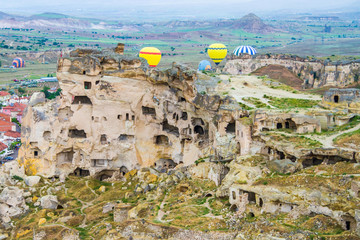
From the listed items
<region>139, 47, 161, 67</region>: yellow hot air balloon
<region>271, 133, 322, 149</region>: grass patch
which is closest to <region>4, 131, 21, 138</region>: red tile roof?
<region>139, 47, 161, 67</region>: yellow hot air balloon

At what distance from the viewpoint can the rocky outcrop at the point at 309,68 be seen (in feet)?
232

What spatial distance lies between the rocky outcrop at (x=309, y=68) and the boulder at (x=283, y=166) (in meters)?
41.8

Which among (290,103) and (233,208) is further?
(290,103)

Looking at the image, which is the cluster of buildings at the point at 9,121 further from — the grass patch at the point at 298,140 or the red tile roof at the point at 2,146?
the grass patch at the point at 298,140

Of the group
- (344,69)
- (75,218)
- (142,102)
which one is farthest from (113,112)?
(344,69)

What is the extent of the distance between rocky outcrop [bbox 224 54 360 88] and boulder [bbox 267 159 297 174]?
41.8 meters

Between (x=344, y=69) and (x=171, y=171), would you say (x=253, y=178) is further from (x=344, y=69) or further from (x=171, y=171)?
(x=344, y=69)

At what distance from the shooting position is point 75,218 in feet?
125

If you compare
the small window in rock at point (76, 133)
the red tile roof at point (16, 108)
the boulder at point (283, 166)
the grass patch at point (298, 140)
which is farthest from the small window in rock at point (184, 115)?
the red tile roof at point (16, 108)

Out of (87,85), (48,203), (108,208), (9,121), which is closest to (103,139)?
(87,85)

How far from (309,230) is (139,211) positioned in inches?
514

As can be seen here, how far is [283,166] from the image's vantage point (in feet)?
100

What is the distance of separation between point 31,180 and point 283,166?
22407mm

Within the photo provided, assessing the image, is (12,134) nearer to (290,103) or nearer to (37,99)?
(37,99)
